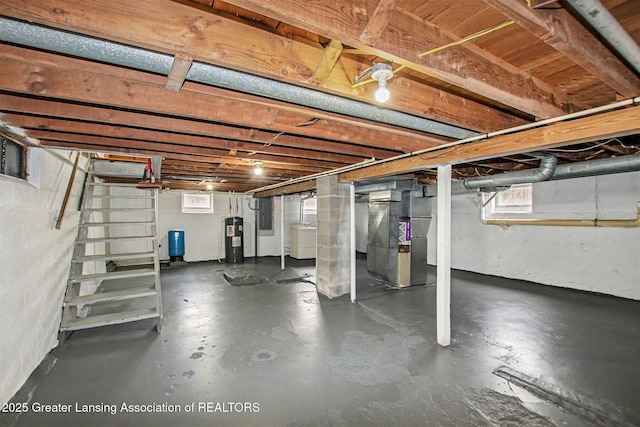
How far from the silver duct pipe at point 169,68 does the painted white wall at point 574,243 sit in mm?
4513

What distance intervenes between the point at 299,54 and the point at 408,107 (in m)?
0.70

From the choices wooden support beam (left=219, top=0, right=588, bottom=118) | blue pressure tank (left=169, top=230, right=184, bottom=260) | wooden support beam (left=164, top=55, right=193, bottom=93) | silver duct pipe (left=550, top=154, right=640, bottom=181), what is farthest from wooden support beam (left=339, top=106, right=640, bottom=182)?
blue pressure tank (left=169, top=230, right=184, bottom=260)

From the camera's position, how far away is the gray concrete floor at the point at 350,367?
73.2 inches

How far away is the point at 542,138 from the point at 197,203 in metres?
7.54

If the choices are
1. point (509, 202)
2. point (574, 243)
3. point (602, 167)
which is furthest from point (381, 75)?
point (509, 202)

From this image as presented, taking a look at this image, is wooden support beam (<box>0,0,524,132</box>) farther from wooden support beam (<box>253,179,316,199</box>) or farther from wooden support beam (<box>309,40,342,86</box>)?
wooden support beam (<box>253,179,316,199</box>)

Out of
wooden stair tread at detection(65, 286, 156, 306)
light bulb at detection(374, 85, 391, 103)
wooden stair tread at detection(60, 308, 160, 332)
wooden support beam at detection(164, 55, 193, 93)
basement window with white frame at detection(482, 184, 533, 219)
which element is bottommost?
wooden stair tread at detection(60, 308, 160, 332)

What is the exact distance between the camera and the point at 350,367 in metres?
2.40

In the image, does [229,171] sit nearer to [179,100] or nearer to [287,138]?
[287,138]

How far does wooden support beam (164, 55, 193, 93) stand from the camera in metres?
1.13

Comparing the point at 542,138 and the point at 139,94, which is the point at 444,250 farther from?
the point at 139,94

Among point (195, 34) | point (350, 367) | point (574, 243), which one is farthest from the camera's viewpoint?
point (574, 243)

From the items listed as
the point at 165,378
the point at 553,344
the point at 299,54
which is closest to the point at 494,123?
the point at 299,54

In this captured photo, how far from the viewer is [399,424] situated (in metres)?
1.76
